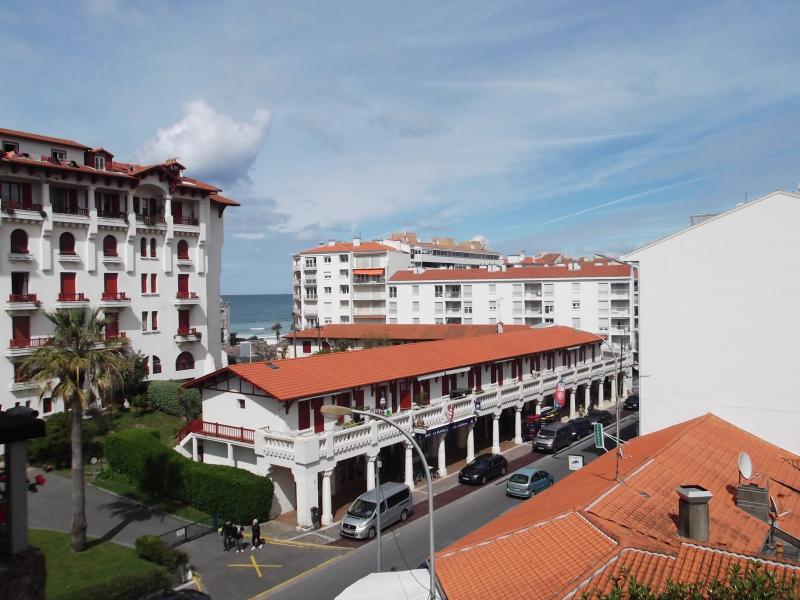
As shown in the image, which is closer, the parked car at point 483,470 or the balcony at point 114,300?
the parked car at point 483,470

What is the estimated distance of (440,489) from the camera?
1352 inches

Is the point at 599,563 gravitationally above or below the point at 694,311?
below

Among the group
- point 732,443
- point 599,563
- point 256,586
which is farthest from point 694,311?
point 256,586

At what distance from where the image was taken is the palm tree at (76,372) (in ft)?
81.9

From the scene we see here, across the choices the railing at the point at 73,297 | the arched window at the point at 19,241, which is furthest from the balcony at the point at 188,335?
the arched window at the point at 19,241

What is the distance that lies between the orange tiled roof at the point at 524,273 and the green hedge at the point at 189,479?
57.0 metres

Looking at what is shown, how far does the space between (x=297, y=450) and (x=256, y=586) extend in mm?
6339

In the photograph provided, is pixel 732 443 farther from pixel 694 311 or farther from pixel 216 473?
pixel 216 473

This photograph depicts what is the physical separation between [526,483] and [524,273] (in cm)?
5357

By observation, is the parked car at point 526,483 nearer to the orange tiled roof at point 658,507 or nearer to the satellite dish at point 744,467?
the orange tiled roof at point 658,507

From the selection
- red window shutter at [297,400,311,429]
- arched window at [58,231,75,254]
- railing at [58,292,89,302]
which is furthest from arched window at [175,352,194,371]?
red window shutter at [297,400,311,429]

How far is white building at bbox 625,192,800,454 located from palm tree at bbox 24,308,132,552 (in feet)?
92.4

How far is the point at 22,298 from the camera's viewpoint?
43375 millimetres

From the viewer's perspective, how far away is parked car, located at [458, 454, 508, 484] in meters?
34.7
